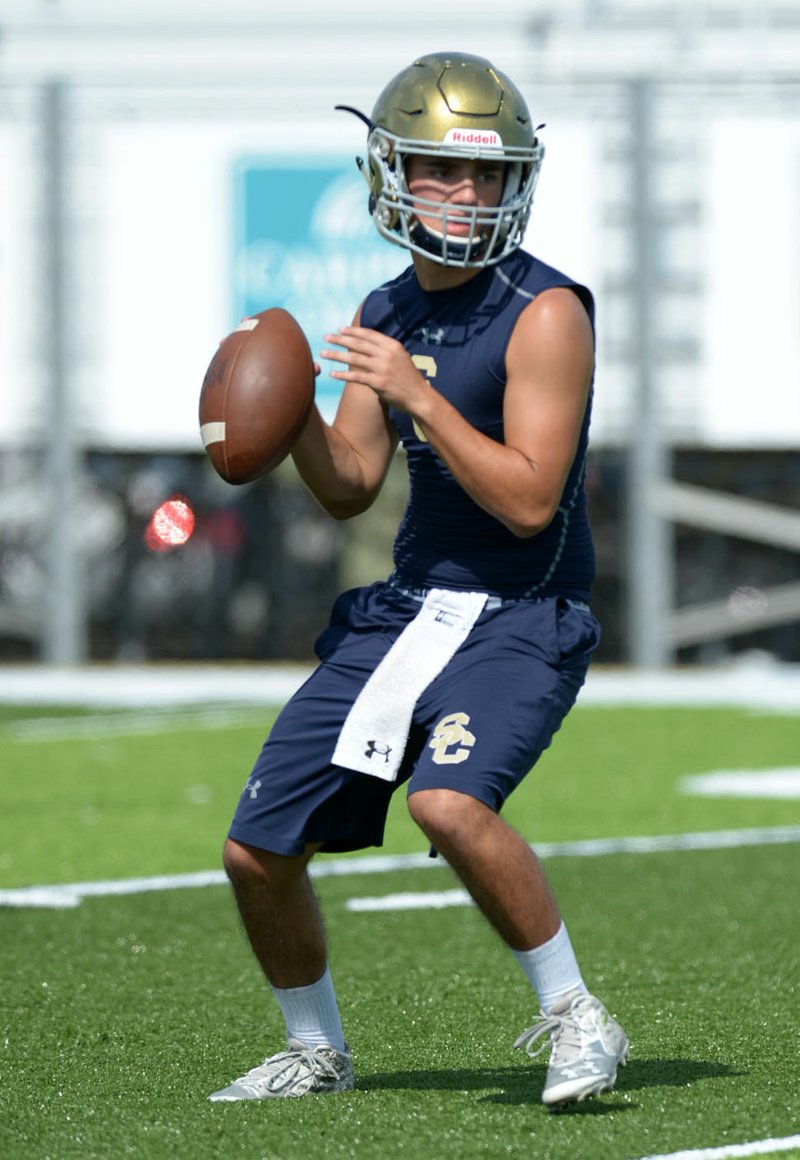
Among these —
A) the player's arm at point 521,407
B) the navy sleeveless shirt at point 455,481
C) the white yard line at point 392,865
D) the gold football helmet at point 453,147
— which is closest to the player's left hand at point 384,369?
the player's arm at point 521,407

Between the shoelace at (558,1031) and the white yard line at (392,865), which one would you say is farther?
the white yard line at (392,865)

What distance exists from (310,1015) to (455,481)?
105cm

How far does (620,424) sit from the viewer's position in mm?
16156

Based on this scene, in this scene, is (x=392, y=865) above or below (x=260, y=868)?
below

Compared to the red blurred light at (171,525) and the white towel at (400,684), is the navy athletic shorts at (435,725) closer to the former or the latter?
the white towel at (400,684)

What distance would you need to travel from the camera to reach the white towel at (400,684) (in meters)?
3.97

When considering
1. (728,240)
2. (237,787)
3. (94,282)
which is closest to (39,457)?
(94,282)

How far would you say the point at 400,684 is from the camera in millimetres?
4020

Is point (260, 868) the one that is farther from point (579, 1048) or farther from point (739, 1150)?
point (739, 1150)

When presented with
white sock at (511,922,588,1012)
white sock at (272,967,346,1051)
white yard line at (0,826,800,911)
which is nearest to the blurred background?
white yard line at (0,826,800,911)

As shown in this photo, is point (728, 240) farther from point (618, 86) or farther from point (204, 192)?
point (204, 192)

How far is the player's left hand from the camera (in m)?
3.87

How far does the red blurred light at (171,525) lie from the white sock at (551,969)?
1.02m

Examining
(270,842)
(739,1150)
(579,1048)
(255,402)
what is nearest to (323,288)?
(255,402)
